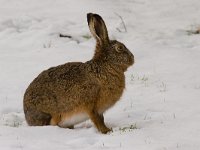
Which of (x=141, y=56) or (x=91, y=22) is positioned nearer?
(x=91, y=22)

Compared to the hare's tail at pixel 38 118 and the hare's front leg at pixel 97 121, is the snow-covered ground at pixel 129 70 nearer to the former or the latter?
the hare's front leg at pixel 97 121

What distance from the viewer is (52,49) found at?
10.1 m

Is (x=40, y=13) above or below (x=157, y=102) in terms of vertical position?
below

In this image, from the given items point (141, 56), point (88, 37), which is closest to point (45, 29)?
point (88, 37)

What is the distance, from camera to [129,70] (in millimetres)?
9133

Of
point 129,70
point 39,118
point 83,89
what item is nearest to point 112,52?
point 83,89

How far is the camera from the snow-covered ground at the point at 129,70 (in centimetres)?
592

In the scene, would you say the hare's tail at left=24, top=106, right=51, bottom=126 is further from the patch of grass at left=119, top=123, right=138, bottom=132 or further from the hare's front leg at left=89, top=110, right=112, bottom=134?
the patch of grass at left=119, top=123, right=138, bottom=132

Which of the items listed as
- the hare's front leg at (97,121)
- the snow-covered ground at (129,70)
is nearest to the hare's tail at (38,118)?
the snow-covered ground at (129,70)

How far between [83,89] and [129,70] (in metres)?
2.90

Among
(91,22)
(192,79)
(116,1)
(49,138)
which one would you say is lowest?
(116,1)

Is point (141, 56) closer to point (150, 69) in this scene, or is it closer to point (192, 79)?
point (150, 69)

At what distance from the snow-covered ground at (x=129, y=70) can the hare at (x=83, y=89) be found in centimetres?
20

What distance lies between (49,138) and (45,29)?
16.7ft
